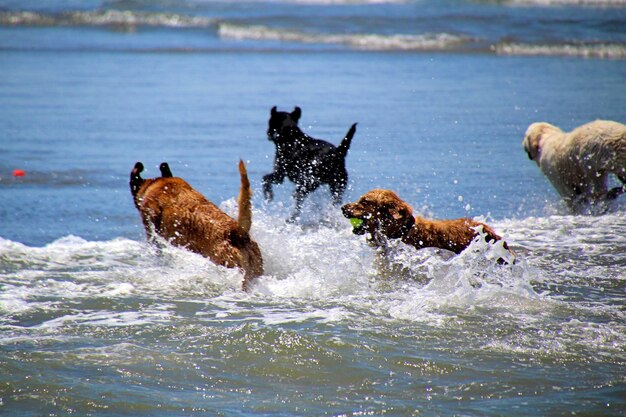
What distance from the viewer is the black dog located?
361 inches

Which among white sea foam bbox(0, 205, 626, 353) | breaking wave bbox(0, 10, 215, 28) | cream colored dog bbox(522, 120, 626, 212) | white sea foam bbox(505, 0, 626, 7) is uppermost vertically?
white sea foam bbox(505, 0, 626, 7)

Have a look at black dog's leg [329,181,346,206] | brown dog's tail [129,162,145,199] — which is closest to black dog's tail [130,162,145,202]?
brown dog's tail [129,162,145,199]

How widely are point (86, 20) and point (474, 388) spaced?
33.6 meters

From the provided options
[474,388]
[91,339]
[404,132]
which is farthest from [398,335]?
[404,132]

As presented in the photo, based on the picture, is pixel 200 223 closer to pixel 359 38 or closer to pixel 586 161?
pixel 586 161

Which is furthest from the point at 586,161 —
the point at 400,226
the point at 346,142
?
the point at 400,226

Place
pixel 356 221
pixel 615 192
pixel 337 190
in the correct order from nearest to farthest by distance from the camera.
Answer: pixel 356 221, pixel 337 190, pixel 615 192

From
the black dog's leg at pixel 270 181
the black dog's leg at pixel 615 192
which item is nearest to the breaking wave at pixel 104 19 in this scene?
the black dog's leg at pixel 270 181

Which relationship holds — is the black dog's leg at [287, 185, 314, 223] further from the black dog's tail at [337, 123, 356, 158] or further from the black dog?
the black dog's tail at [337, 123, 356, 158]

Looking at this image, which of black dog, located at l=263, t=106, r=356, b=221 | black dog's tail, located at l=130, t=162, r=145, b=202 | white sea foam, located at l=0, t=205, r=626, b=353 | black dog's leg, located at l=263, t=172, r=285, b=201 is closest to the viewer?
white sea foam, located at l=0, t=205, r=626, b=353

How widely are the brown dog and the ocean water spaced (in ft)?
0.54

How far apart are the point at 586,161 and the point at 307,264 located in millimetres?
4093

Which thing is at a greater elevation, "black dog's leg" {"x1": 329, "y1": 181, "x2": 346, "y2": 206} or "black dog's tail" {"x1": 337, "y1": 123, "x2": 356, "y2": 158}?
"black dog's tail" {"x1": 337, "y1": 123, "x2": 356, "y2": 158}

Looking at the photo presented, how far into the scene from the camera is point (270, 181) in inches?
378
